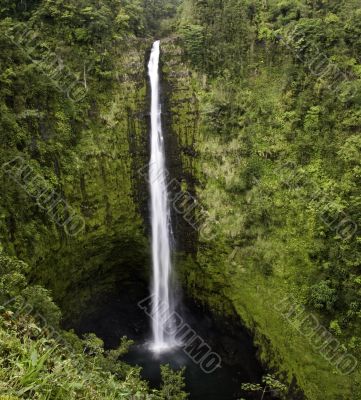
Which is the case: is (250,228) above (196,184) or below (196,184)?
below

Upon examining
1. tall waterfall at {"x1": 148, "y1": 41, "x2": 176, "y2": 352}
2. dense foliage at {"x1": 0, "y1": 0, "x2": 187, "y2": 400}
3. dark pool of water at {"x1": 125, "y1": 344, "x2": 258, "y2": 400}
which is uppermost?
dense foliage at {"x1": 0, "y1": 0, "x2": 187, "y2": 400}

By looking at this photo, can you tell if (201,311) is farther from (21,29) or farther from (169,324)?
(21,29)

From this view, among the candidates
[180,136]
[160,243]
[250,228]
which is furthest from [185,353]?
[180,136]

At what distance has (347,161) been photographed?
14.4 m

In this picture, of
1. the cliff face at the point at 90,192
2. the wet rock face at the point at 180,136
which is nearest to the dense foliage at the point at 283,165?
the wet rock face at the point at 180,136

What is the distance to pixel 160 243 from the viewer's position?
1808 centimetres

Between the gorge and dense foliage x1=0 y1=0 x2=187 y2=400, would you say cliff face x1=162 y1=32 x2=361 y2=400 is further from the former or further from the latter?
dense foliage x1=0 y1=0 x2=187 y2=400

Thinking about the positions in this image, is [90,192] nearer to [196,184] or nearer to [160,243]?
[160,243]

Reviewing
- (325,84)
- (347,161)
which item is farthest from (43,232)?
(325,84)

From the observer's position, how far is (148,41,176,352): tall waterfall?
59.3ft

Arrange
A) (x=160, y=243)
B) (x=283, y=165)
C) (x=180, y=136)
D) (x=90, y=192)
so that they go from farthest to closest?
1. (x=180, y=136)
2. (x=160, y=243)
3. (x=90, y=192)
4. (x=283, y=165)

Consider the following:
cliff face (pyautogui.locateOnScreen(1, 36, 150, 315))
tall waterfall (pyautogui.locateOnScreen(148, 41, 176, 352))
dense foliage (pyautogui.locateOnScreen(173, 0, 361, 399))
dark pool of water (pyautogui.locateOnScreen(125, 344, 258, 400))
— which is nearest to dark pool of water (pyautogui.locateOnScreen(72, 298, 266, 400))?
dark pool of water (pyautogui.locateOnScreen(125, 344, 258, 400))

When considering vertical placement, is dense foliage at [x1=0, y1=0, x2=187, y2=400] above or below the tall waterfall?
above

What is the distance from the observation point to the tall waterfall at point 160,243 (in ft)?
59.3
